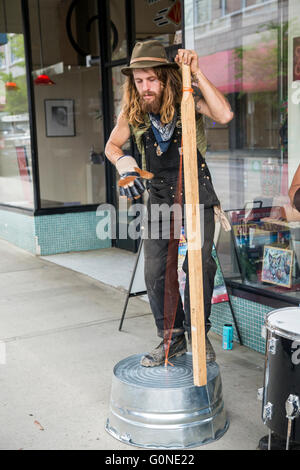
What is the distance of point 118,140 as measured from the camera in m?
3.12

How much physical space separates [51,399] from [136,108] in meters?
1.73

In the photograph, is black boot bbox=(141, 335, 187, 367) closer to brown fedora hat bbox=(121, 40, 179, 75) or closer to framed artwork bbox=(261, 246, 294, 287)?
framed artwork bbox=(261, 246, 294, 287)

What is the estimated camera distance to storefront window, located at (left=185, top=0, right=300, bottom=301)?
14.2 feet

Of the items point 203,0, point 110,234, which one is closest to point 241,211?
point 203,0

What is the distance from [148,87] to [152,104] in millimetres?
89

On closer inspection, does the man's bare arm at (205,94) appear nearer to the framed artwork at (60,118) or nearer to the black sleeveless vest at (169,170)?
the black sleeveless vest at (169,170)

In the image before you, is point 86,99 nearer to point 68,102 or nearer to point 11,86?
point 68,102

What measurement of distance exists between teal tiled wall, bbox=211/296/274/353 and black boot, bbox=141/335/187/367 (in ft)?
2.82

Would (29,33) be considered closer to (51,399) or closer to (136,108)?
(136,108)

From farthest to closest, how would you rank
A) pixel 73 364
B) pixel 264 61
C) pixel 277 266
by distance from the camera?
pixel 264 61 < pixel 277 266 < pixel 73 364

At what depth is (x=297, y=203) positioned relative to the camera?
2955 millimetres

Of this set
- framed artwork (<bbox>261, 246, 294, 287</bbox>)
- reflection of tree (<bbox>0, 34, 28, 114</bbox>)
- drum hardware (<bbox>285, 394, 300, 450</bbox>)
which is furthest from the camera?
reflection of tree (<bbox>0, 34, 28, 114</bbox>)

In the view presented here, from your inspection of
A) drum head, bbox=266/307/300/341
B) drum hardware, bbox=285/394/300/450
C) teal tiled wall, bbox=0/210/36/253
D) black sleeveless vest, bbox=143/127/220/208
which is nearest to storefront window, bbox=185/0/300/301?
black sleeveless vest, bbox=143/127/220/208

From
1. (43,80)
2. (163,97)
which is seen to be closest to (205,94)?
(163,97)
